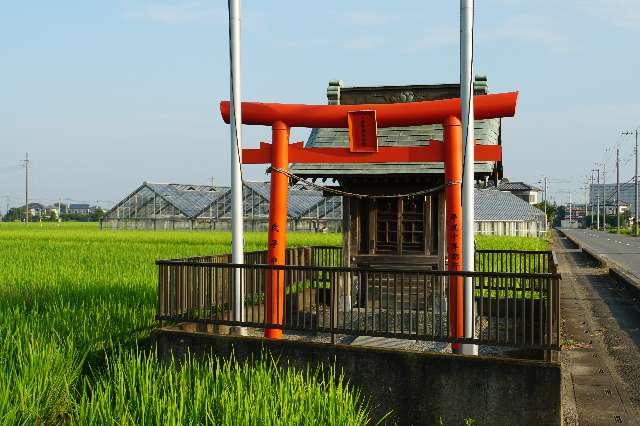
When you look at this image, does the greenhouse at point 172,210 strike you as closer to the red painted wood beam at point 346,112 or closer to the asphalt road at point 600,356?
the asphalt road at point 600,356

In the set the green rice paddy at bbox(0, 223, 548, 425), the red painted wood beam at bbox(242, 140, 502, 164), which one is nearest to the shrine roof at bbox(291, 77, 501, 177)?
the red painted wood beam at bbox(242, 140, 502, 164)

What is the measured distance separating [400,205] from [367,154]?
2.59 m

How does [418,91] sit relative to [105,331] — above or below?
above

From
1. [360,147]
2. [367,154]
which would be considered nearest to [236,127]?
[360,147]

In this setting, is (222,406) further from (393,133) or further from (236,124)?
(393,133)

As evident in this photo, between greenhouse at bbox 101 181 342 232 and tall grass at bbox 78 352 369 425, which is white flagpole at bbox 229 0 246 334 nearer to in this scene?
tall grass at bbox 78 352 369 425

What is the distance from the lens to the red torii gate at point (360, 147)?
303 inches

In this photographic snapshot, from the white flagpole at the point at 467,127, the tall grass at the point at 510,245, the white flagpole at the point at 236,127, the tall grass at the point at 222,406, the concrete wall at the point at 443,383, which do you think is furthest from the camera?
the tall grass at the point at 510,245

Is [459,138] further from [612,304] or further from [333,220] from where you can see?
Answer: [333,220]

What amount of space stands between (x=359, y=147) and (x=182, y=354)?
11.2 feet

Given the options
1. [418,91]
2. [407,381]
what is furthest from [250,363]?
[418,91]

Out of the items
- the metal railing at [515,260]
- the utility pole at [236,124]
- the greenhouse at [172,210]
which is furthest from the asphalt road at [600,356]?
the greenhouse at [172,210]

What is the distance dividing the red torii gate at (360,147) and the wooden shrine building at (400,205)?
1.60 m

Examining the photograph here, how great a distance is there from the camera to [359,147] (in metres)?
8.37
